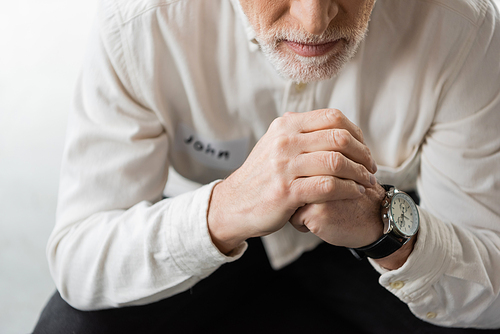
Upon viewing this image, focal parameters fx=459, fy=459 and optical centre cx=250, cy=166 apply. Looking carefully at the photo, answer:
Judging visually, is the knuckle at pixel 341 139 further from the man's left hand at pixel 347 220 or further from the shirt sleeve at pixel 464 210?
the shirt sleeve at pixel 464 210

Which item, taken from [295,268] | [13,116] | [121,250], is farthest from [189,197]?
[13,116]

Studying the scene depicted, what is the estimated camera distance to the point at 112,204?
3.36 feet

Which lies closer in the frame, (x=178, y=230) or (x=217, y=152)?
(x=178, y=230)

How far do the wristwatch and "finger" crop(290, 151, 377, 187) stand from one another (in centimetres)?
11

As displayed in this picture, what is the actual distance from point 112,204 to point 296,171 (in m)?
0.46

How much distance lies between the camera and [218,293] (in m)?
1.22

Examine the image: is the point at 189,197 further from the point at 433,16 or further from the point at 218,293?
the point at 433,16

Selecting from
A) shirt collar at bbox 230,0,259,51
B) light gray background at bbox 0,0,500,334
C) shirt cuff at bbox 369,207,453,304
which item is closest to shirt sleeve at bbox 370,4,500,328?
shirt cuff at bbox 369,207,453,304

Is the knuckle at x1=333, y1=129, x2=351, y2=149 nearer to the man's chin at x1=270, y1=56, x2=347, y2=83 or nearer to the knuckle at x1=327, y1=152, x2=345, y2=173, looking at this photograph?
the knuckle at x1=327, y1=152, x2=345, y2=173

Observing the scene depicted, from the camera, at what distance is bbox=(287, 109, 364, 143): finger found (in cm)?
81

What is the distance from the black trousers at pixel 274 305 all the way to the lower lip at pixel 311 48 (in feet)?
1.98

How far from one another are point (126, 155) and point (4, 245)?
113cm

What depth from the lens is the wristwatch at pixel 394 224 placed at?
86 cm

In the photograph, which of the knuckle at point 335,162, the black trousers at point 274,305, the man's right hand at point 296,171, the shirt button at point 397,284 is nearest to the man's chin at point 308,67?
the man's right hand at point 296,171
